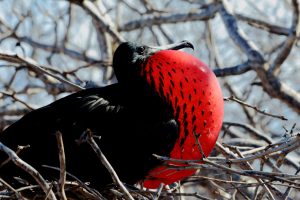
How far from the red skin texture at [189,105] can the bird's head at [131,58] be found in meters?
0.16

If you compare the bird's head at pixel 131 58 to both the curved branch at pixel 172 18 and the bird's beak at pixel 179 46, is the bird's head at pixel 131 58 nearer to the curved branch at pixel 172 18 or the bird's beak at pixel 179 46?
the bird's beak at pixel 179 46

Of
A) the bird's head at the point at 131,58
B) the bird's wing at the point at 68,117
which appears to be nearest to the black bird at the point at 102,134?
the bird's wing at the point at 68,117

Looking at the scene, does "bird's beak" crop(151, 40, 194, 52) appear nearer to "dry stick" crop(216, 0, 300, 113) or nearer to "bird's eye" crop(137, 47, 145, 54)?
"bird's eye" crop(137, 47, 145, 54)

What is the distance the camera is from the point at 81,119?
3.05 meters

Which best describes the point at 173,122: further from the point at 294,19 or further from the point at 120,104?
the point at 294,19

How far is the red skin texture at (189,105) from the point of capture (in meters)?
3.03

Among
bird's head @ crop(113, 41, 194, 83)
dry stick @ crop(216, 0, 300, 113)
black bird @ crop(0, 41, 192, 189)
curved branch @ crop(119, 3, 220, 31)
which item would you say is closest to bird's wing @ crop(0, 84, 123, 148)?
black bird @ crop(0, 41, 192, 189)

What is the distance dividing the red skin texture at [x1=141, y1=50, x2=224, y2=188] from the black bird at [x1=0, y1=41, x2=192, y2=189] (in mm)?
34

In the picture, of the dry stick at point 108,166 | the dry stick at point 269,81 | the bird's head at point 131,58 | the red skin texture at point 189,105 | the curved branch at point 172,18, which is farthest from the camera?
the curved branch at point 172,18

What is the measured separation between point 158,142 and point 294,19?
1.41 m

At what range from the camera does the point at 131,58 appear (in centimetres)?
328

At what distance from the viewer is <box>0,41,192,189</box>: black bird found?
304 centimetres

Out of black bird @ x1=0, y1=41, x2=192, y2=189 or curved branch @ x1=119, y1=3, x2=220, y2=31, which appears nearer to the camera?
black bird @ x1=0, y1=41, x2=192, y2=189

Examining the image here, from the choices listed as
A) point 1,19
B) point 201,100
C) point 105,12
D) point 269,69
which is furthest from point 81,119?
point 1,19
